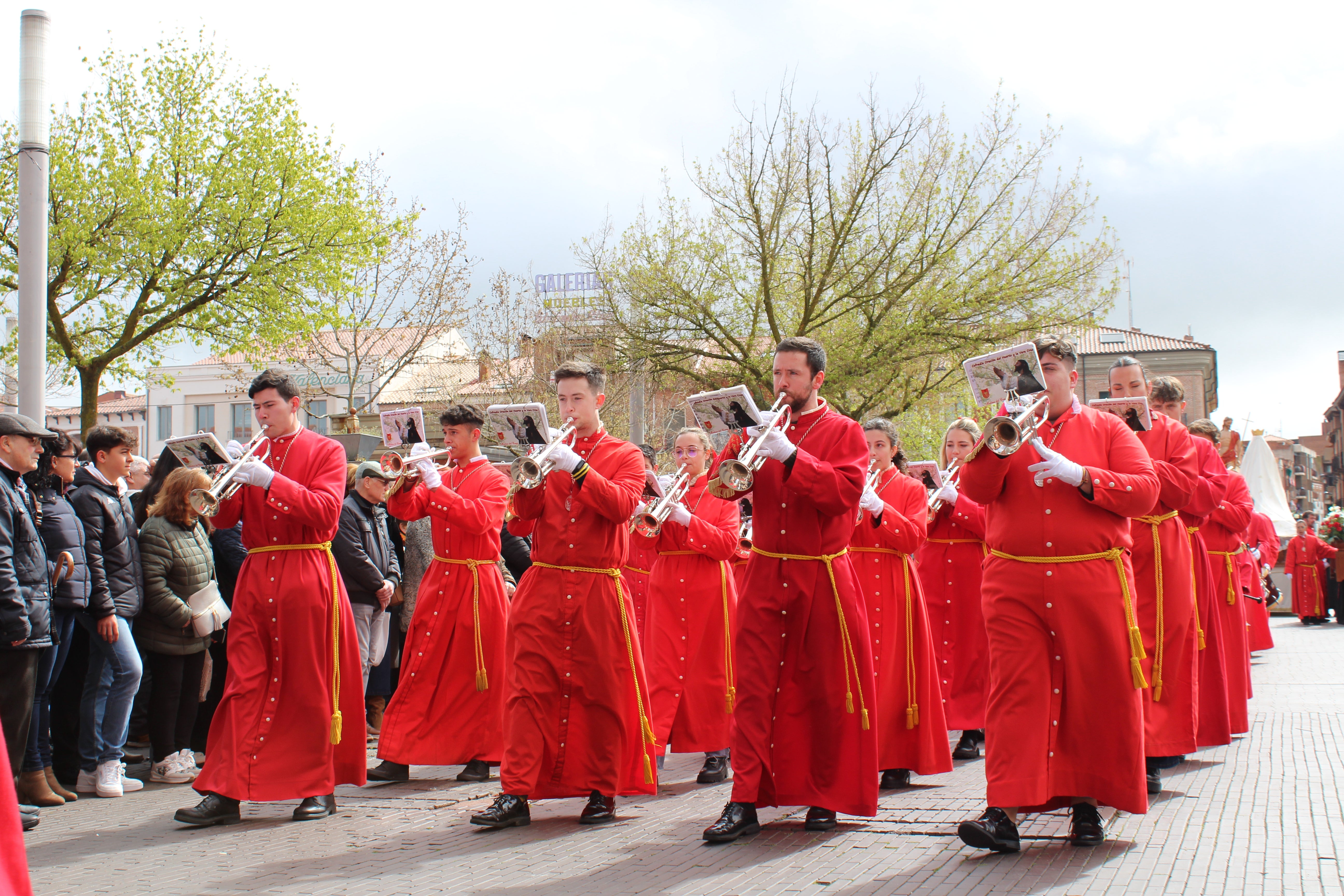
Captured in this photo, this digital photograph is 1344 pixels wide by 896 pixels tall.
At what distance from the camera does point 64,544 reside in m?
7.09

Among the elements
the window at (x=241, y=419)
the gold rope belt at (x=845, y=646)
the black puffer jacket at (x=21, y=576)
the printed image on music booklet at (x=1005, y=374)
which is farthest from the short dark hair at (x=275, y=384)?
the window at (x=241, y=419)

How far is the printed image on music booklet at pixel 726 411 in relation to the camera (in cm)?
553

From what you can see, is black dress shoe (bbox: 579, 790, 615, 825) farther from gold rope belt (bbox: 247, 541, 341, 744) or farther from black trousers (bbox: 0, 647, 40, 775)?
black trousers (bbox: 0, 647, 40, 775)

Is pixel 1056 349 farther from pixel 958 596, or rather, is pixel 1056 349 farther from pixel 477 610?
pixel 477 610

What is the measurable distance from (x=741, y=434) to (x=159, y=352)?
22.2 meters

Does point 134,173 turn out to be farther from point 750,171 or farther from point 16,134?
point 750,171

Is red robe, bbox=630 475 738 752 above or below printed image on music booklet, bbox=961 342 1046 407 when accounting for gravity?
below

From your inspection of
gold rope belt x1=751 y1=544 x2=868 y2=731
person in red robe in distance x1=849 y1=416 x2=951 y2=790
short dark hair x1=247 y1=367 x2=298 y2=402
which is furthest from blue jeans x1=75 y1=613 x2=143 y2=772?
person in red robe in distance x1=849 y1=416 x2=951 y2=790

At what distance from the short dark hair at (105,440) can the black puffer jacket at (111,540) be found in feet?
0.56

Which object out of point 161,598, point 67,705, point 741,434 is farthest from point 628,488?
point 67,705

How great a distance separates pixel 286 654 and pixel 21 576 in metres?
1.48

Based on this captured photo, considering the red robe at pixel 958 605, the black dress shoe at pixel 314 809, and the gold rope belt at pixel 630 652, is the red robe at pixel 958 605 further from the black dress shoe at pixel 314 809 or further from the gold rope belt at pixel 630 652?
the black dress shoe at pixel 314 809

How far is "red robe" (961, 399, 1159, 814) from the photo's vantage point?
16.8 feet

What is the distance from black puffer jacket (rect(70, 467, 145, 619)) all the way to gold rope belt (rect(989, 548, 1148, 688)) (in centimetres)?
538
